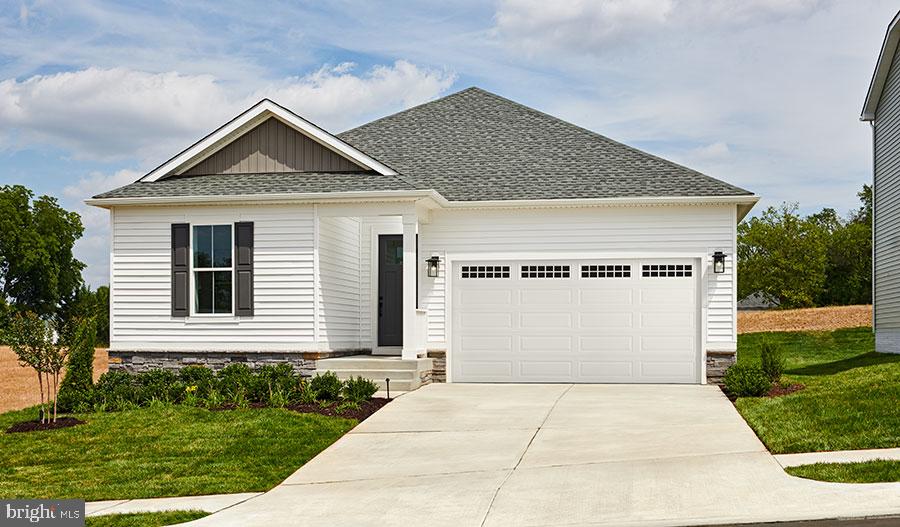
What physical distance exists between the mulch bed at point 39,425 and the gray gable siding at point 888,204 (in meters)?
17.9

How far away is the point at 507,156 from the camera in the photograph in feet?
66.6

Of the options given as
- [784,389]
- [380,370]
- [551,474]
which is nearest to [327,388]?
[380,370]

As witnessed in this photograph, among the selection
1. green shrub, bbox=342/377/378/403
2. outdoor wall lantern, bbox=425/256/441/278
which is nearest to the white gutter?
outdoor wall lantern, bbox=425/256/441/278

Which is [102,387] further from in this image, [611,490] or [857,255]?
[857,255]

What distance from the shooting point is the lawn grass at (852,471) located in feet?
30.8

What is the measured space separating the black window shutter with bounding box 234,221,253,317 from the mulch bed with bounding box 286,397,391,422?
334cm

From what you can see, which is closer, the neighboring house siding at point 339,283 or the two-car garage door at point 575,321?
the neighboring house siding at point 339,283

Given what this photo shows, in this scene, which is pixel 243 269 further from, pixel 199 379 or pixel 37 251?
pixel 37 251

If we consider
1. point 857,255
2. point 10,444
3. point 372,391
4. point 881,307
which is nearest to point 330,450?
point 372,391

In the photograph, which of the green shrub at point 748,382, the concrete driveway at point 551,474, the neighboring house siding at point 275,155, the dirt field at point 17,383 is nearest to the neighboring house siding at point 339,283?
the neighboring house siding at point 275,155

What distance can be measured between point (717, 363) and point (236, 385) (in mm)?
8516

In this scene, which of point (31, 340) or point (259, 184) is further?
point (259, 184)

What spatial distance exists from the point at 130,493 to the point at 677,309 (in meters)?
10.8

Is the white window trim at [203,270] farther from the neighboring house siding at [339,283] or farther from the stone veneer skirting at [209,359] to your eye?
the neighboring house siding at [339,283]
